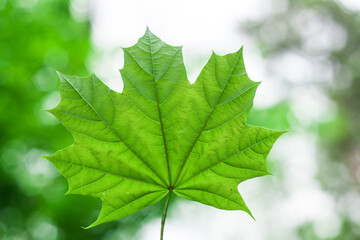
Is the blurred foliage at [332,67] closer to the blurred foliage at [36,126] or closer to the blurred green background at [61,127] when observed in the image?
the blurred green background at [61,127]

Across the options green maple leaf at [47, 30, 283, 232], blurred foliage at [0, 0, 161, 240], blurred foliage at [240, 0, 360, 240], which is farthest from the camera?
blurred foliage at [240, 0, 360, 240]

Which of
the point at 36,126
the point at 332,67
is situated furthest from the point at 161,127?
the point at 332,67

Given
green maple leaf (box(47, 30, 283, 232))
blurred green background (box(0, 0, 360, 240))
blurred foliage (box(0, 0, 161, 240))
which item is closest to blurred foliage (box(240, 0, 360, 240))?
blurred green background (box(0, 0, 360, 240))

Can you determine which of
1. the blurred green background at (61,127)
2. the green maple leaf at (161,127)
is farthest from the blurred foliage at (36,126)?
the green maple leaf at (161,127)

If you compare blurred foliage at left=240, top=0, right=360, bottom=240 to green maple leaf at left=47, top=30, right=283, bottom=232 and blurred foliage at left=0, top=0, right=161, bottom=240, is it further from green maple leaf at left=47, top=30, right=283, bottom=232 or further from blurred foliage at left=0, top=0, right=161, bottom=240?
green maple leaf at left=47, top=30, right=283, bottom=232

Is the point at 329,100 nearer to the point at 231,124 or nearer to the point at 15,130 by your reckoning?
the point at 15,130

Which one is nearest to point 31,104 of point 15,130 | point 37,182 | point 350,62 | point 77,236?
point 15,130
